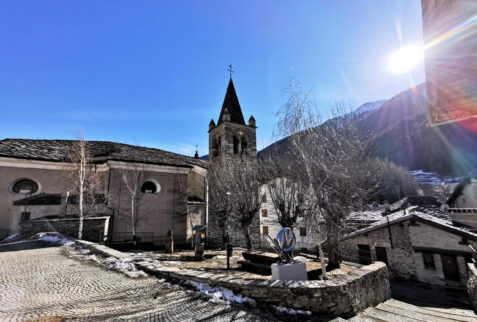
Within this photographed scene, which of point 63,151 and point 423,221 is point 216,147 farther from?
point 423,221

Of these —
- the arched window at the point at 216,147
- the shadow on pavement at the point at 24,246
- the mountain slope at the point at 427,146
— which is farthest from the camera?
the mountain slope at the point at 427,146

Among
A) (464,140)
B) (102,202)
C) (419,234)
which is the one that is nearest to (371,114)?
(464,140)

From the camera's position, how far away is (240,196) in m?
15.3

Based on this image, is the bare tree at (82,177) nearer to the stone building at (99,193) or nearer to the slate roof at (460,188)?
the stone building at (99,193)

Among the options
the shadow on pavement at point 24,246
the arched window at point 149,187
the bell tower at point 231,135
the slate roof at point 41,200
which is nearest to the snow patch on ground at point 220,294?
the shadow on pavement at point 24,246

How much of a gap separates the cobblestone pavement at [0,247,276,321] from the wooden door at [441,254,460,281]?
632 inches

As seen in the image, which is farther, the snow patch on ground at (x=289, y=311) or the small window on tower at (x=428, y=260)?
the small window on tower at (x=428, y=260)

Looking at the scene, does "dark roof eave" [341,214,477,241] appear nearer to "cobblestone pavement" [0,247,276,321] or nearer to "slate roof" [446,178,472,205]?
"slate roof" [446,178,472,205]

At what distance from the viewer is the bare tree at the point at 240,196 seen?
14.9 metres

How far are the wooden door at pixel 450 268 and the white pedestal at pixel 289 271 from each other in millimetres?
14605

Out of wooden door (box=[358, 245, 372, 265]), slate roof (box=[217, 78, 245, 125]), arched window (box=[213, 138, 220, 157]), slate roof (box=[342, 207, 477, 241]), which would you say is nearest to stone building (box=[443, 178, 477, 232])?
slate roof (box=[342, 207, 477, 241])

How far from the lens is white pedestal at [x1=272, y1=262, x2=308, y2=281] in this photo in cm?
534

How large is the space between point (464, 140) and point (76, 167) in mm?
110956

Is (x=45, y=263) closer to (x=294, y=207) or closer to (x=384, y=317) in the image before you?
(x=384, y=317)
